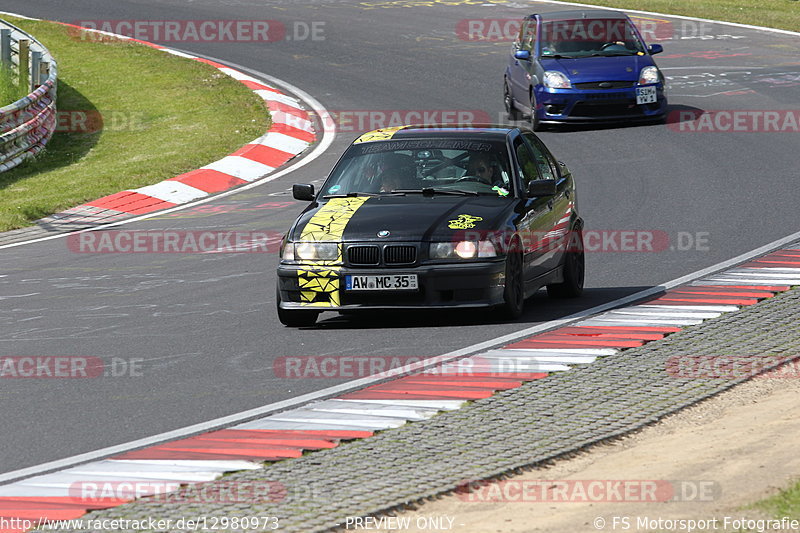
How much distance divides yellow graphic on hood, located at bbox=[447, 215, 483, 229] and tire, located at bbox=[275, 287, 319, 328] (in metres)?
1.21

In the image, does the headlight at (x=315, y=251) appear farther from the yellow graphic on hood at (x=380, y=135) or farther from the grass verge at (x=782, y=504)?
the grass verge at (x=782, y=504)

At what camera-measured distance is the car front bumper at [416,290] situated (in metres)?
10.1

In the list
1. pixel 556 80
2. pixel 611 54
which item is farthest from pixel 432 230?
pixel 611 54

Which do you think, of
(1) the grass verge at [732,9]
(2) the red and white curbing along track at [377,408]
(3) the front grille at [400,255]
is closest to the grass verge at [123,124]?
(3) the front grille at [400,255]

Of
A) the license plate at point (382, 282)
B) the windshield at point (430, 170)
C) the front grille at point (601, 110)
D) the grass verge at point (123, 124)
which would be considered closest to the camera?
the license plate at point (382, 282)

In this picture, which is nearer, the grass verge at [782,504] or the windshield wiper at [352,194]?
the grass verge at [782,504]

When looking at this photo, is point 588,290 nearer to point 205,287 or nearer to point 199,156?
point 205,287

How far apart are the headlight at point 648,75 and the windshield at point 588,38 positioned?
642 mm

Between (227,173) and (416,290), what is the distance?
9.17 meters

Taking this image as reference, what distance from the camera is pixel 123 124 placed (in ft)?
75.6

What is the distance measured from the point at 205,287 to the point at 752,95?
13175 mm

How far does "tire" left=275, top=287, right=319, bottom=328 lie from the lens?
34.3 ft

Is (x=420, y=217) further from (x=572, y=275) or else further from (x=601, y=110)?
(x=601, y=110)

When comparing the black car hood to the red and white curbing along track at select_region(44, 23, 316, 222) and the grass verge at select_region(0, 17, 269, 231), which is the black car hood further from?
the grass verge at select_region(0, 17, 269, 231)
